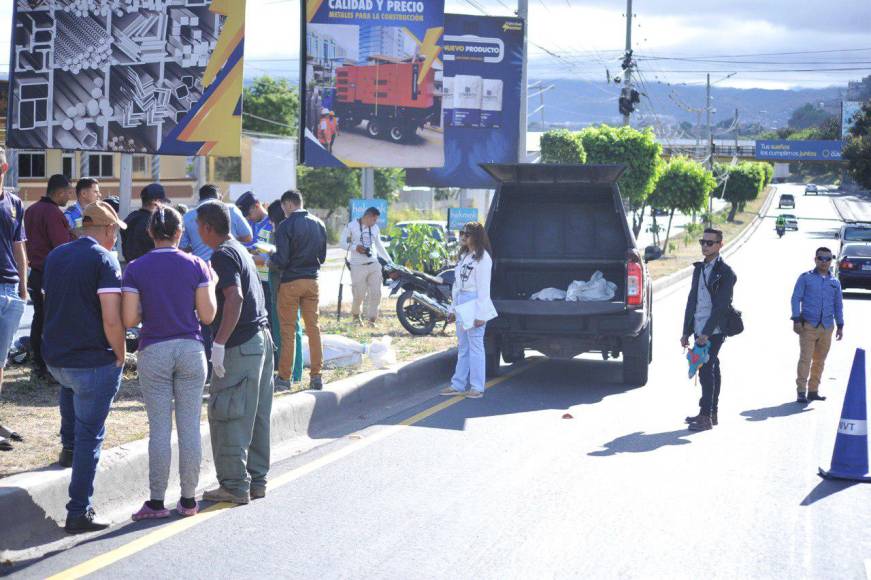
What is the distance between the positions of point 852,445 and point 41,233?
23.1 ft

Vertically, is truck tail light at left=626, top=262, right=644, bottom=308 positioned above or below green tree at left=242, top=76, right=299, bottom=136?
below

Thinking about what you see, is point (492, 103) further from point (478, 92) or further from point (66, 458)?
point (66, 458)

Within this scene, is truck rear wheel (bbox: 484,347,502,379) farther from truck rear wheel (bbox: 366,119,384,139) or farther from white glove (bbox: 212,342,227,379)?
truck rear wheel (bbox: 366,119,384,139)

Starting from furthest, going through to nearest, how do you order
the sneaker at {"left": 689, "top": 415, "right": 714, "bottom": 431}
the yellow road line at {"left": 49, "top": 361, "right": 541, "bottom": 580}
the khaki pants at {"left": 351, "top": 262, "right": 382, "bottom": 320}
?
the khaki pants at {"left": 351, "top": 262, "right": 382, "bottom": 320}
the sneaker at {"left": 689, "top": 415, "right": 714, "bottom": 431}
the yellow road line at {"left": 49, "top": 361, "right": 541, "bottom": 580}

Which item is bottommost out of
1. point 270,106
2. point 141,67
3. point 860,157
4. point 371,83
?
point 141,67

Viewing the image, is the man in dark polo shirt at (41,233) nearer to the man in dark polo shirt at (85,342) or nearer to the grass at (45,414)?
the grass at (45,414)

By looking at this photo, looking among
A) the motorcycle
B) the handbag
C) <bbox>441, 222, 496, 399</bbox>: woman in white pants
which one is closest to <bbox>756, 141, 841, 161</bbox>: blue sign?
the motorcycle

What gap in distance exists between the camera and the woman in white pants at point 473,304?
1220cm

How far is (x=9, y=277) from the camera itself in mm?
8477

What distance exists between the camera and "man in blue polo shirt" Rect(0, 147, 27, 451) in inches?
332

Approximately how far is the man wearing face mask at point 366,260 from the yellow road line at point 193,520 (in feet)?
24.8

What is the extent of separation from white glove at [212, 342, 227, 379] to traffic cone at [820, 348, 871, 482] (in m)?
4.44

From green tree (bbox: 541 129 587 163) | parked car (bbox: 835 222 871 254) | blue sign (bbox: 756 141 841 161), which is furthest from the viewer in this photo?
blue sign (bbox: 756 141 841 161)

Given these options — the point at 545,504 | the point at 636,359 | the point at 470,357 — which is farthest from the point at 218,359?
the point at 636,359
